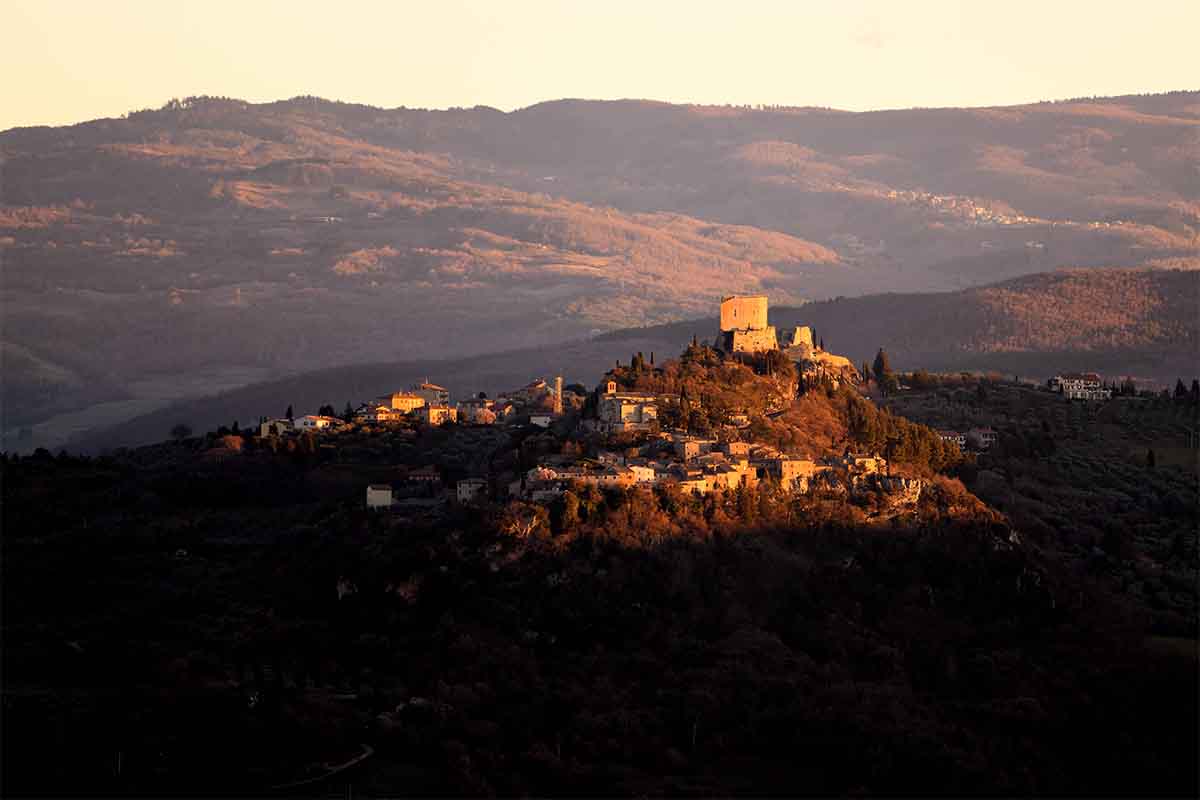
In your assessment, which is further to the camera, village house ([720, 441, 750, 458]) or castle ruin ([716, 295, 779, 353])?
castle ruin ([716, 295, 779, 353])

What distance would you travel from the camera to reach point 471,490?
2963 inches

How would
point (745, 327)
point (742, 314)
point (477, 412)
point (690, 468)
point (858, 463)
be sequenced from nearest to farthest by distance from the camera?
point (690, 468), point (858, 463), point (745, 327), point (742, 314), point (477, 412)

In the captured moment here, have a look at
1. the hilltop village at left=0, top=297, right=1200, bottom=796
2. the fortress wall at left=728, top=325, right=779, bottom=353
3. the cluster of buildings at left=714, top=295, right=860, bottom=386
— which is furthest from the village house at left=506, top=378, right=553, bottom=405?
the fortress wall at left=728, top=325, right=779, bottom=353

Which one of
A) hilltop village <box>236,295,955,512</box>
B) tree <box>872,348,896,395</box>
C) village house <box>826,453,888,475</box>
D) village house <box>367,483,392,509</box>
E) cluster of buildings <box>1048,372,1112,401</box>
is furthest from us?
cluster of buildings <box>1048,372,1112,401</box>

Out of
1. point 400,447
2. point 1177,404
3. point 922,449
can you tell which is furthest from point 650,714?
point 1177,404

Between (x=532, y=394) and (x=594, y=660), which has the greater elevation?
(x=532, y=394)

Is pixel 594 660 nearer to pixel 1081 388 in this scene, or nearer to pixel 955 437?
pixel 955 437

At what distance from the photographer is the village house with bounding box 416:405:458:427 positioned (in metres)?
98.0

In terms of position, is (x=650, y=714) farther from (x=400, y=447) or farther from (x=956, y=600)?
(x=400, y=447)

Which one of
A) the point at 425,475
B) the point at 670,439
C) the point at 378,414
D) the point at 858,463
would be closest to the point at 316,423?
the point at 378,414

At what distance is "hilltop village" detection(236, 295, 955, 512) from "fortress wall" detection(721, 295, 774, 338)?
0.25 feet

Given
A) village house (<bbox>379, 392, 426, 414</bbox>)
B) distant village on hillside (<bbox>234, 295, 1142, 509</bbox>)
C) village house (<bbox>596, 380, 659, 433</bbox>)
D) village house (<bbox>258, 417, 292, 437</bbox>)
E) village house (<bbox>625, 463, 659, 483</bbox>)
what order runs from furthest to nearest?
1. village house (<bbox>379, 392, 426, 414</bbox>)
2. village house (<bbox>258, 417, 292, 437</bbox>)
3. village house (<bbox>596, 380, 659, 433</bbox>)
4. distant village on hillside (<bbox>234, 295, 1142, 509</bbox>)
5. village house (<bbox>625, 463, 659, 483</bbox>)

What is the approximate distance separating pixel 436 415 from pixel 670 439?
24831mm

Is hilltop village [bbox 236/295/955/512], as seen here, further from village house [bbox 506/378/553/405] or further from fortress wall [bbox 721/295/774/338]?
village house [bbox 506/378/553/405]
